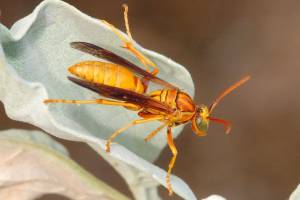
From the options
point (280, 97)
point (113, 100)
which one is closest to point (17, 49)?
point (113, 100)

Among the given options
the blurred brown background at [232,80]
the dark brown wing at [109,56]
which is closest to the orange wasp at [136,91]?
the dark brown wing at [109,56]

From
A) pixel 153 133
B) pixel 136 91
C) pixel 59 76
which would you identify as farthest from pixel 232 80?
pixel 59 76

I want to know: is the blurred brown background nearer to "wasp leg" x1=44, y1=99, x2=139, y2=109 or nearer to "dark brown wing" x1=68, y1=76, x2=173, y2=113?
"dark brown wing" x1=68, y1=76, x2=173, y2=113

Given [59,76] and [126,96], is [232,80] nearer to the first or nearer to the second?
[126,96]

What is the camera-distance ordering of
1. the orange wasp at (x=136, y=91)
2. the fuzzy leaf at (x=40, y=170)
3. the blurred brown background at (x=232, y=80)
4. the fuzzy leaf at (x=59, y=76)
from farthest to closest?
the blurred brown background at (x=232, y=80), the orange wasp at (x=136, y=91), the fuzzy leaf at (x=40, y=170), the fuzzy leaf at (x=59, y=76)

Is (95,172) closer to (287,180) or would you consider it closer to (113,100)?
(287,180)

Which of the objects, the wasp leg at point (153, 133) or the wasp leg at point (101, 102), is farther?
the wasp leg at point (153, 133)

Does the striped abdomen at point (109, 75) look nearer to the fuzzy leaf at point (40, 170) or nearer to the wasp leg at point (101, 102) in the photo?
the wasp leg at point (101, 102)

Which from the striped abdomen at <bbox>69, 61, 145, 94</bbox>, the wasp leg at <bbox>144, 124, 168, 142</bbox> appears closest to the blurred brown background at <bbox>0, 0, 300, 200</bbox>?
the striped abdomen at <bbox>69, 61, 145, 94</bbox>
